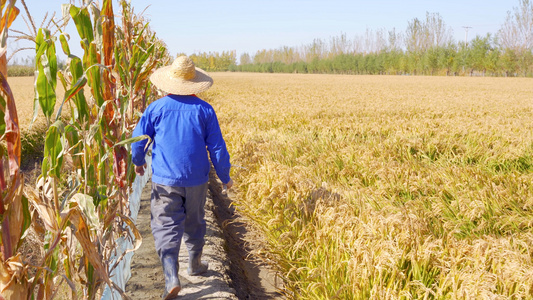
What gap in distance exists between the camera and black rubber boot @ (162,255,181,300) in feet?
9.45

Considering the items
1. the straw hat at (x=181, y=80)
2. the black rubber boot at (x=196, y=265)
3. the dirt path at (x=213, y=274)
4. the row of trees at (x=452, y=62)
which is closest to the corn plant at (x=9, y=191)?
the straw hat at (x=181, y=80)

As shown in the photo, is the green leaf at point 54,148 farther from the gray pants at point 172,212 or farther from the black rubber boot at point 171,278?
the black rubber boot at point 171,278

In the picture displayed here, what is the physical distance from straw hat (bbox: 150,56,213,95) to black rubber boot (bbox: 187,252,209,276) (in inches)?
50.4

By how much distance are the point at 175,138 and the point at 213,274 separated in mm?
1188

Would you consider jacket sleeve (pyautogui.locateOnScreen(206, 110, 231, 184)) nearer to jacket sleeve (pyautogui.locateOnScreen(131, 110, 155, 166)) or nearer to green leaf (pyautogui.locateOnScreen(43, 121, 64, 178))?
jacket sleeve (pyautogui.locateOnScreen(131, 110, 155, 166))

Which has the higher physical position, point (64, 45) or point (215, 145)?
point (64, 45)

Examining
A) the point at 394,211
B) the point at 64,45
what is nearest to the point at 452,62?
the point at 394,211

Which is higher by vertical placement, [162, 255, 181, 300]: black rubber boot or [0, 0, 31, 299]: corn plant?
[0, 0, 31, 299]: corn plant

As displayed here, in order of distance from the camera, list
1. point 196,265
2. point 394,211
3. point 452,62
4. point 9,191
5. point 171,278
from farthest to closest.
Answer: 1. point 452,62
2. point 394,211
3. point 196,265
4. point 171,278
5. point 9,191

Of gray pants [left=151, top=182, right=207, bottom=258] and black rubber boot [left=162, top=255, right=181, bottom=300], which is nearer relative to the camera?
black rubber boot [left=162, top=255, right=181, bottom=300]

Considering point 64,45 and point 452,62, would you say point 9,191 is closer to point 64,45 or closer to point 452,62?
point 64,45

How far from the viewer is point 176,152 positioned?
2.98 m

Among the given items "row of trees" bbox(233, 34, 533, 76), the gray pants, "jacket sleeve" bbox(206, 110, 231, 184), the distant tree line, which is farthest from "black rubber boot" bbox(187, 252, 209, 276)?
the distant tree line

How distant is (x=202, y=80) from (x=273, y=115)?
7812 millimetres
